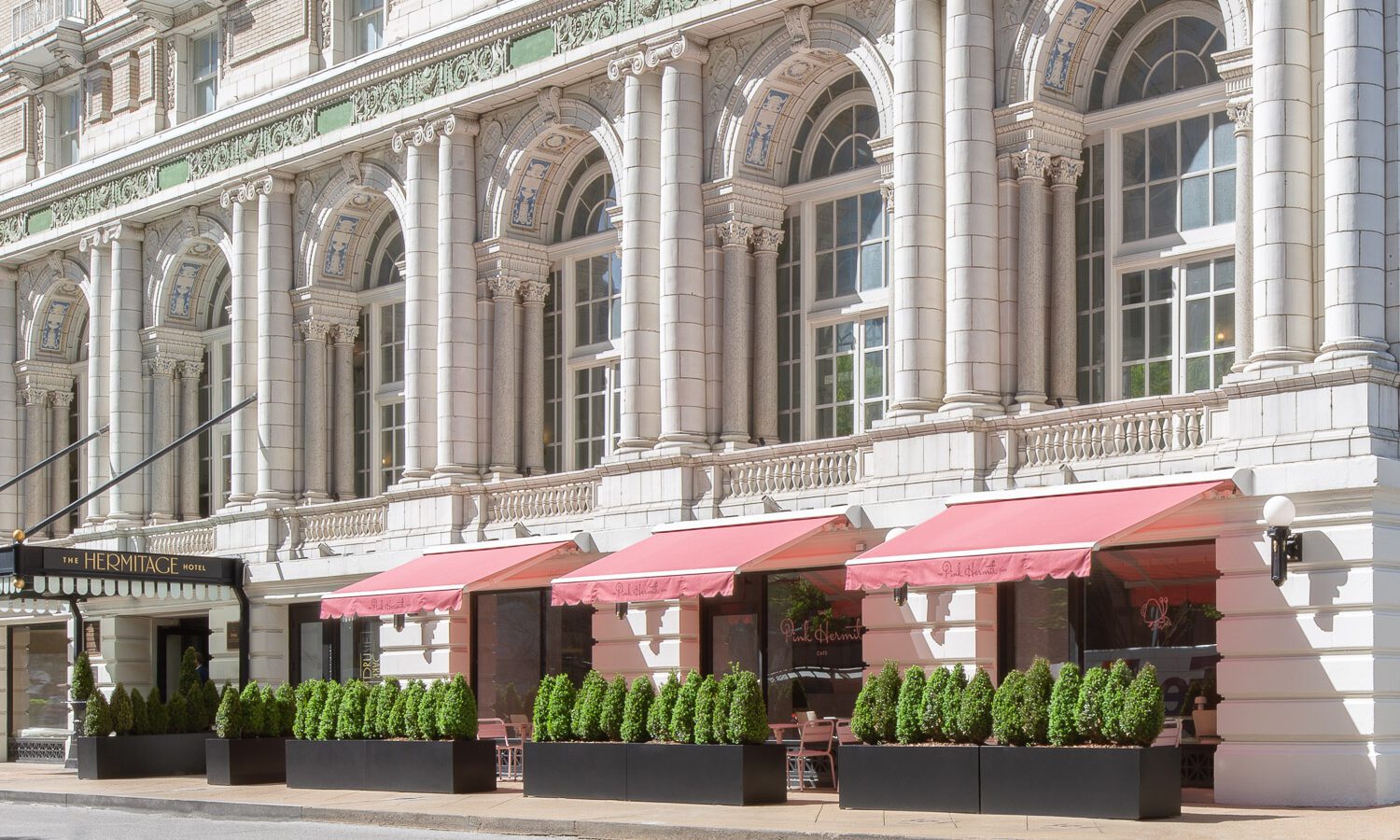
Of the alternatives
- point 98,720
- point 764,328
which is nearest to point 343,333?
point 98,720

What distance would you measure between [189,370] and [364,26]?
926 centimetres

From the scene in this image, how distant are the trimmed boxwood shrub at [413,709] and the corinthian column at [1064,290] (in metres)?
9.29

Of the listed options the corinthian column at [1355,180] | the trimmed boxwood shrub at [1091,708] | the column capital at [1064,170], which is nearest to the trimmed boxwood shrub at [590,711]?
the trimmed boxwood shrub at [1091,708]

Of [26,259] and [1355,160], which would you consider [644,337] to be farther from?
[26,259]

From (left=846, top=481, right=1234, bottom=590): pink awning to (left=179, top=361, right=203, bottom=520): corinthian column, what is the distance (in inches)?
859

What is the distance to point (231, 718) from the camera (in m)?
30.5

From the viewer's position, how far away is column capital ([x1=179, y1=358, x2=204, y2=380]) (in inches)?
1673

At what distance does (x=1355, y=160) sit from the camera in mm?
22109

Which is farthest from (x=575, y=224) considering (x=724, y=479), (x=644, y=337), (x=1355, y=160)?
(x=1355, y=160)

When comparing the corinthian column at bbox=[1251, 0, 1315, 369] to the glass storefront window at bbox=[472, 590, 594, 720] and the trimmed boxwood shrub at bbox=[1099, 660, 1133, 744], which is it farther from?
the glass storefront window at bbox=[472, 590, 594, 720]

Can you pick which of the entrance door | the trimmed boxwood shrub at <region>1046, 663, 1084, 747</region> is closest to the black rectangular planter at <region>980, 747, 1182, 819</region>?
the trimmed boxwood shrub at <region>1046, 663, 1084, 747</region>

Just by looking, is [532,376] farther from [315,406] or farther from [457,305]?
[315,406]

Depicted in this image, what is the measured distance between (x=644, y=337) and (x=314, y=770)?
8.05 metres

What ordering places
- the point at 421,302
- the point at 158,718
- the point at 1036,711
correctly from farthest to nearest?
the point at 421,302 < the point at 158,718 < the point at 1036,711
